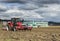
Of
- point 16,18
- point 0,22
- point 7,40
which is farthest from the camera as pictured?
point 0,22

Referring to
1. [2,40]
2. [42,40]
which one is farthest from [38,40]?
[2,40]

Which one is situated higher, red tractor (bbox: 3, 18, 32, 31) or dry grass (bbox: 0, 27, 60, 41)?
dry grass (bbox: 0, 27, 60, 41)

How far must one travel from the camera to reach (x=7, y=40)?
15.0 metres

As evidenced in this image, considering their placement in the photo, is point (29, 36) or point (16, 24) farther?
point (16, 24)

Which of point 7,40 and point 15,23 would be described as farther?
point 15,23

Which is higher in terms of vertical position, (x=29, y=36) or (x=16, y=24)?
(x=29, y=36)

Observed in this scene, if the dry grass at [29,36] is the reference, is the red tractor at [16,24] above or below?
below

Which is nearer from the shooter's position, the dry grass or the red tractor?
the dry grass

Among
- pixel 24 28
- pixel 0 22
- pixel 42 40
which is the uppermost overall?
pixel 42 40

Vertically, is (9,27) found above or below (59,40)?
below

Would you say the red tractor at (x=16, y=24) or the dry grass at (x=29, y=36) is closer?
the dry grass at (x=29, y=36)

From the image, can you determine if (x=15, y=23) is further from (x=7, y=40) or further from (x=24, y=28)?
(x=7, y=40)

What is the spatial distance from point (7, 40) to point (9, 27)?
18.7 meters

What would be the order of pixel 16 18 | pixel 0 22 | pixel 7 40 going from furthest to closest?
pixel 0 22 → pixel 16 18 → pixel 7 40
